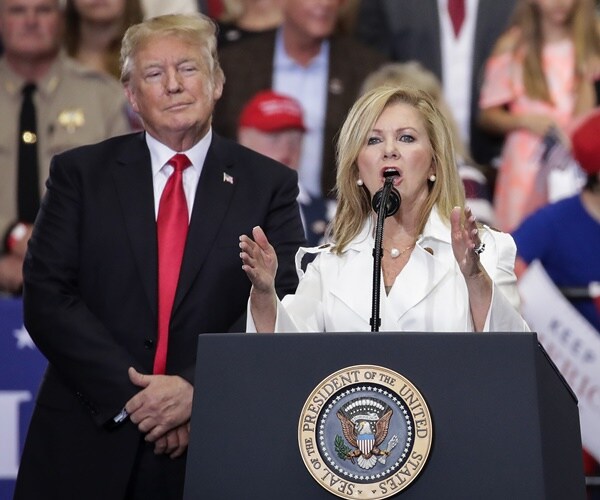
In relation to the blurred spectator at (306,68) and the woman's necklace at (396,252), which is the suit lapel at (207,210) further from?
the blurred spectator at (306,68)

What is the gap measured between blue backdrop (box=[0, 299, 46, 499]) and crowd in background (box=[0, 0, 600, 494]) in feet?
2.81

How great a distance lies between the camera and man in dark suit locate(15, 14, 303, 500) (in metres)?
3.21

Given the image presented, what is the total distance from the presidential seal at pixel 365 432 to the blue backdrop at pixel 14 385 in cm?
238

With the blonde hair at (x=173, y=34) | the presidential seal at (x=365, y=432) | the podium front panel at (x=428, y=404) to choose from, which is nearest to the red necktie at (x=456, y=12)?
the blonde hair at (x=173, y=34)

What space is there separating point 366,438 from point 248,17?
394cm

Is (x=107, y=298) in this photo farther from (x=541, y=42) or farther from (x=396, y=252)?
(x=541, y=42)

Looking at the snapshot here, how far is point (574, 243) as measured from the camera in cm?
505

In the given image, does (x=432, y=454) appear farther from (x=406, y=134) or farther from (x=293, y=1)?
(x=293, y=1)

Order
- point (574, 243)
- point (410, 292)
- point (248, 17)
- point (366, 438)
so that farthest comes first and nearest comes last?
point (248, 17)
point (574, 243)
point (410, 292)
point (366, 438)

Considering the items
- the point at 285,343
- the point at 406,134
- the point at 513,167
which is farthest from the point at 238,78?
the point at 285,343

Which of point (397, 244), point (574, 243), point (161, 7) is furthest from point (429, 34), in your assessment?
point (397, 244)

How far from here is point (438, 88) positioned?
5574mm

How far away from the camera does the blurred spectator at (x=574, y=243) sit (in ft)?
16.4

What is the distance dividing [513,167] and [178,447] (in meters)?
2.94
